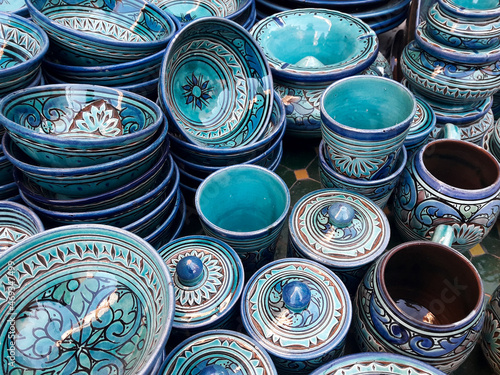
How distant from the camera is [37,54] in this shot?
1361 millimetres

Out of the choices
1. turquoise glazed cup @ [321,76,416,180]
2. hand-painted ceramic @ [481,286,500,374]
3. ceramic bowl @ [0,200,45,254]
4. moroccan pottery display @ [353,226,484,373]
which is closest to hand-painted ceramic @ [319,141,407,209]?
turquoise glazed cup @ [321,76,416,180]

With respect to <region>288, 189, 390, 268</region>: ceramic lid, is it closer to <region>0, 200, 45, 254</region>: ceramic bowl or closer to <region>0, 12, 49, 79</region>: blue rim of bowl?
<region>0, 200, 45, 254</region>: ceramic bowl

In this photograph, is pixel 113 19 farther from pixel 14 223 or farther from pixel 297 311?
pixel 297 311

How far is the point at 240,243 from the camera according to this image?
1.42m

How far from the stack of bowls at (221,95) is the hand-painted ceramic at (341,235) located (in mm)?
336

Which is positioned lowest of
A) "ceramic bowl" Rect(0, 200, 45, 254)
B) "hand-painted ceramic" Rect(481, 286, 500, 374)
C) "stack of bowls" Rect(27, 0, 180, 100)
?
"hand-painted ceramic" Rect(481, 286, 500, 374)

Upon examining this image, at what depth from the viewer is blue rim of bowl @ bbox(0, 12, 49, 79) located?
1.30 meters

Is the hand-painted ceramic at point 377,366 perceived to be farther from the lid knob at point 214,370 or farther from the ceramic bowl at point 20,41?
the ceramic bowl at point 20,41

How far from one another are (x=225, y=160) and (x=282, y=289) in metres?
0.56

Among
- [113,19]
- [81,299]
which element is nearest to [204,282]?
[81,299]

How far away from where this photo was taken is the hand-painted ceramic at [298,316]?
117 cm

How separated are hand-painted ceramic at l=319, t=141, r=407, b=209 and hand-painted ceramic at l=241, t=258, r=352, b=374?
424 mm

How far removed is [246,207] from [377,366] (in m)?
0.81

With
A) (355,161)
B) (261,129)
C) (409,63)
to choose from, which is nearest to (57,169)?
(261,129)
